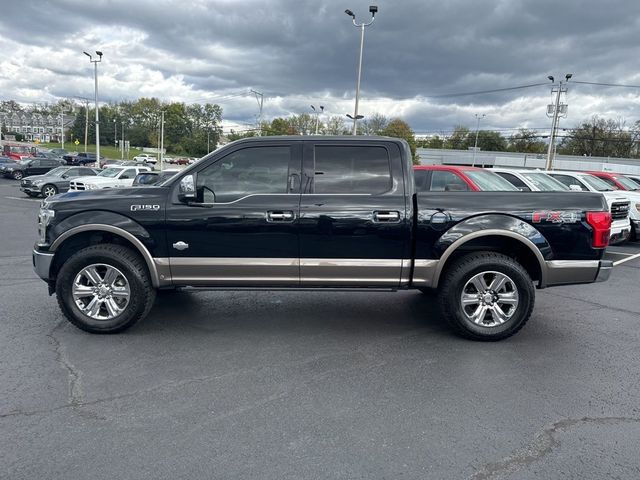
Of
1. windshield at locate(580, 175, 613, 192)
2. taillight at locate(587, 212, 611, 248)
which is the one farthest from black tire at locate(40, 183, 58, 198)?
taillight at locate(587, 212, 611, 248)

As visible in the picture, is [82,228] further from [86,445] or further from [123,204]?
[86,445]

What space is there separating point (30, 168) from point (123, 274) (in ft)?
108

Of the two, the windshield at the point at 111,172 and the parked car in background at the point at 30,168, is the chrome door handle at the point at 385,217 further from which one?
the parked car in background at the point at 30,168

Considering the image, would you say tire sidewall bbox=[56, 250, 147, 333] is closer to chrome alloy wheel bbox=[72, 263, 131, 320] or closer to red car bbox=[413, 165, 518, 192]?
chrome alloy wheel bbox=[72, 263, 131, 320]

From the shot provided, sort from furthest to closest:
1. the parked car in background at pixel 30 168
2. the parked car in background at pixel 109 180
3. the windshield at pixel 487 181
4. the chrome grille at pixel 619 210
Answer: the parked car in background at pixel 30 168 → the parked car in background at pixel 109 180 → the chrome grille at pixel 619 210 → the windshield at pixel 487 181

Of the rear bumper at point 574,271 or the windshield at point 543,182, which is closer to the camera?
the rear bumper at point 574,271

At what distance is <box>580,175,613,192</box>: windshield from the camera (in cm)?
1268

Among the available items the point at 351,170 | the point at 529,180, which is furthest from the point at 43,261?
the point at 529,180

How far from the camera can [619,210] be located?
34.4ft

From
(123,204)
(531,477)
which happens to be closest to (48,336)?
(123,204)

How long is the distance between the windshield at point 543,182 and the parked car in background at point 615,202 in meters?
0.70

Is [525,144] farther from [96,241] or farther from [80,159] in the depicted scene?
[96,241]

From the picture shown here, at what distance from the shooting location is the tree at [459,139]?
99.4 meters

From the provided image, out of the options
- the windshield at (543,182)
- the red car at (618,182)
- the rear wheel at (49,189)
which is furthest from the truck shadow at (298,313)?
the rear wheel at (49,189)
